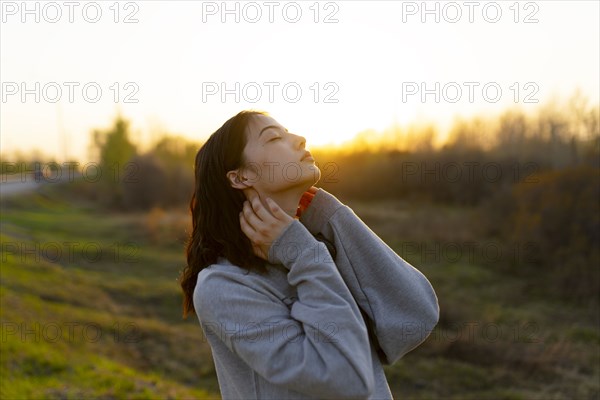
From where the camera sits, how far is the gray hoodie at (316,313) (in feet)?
4.30

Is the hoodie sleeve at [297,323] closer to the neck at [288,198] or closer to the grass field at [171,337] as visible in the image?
the neck at [288,198]

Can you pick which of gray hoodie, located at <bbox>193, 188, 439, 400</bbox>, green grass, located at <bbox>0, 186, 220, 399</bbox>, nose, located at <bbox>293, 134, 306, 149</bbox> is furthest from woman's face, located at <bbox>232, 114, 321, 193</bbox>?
green grass, located at <bbox>0, 186, 220, 399</bbox>

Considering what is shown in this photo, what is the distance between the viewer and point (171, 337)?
26.6ft

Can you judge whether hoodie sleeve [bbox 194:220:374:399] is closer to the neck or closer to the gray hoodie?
the gray hoodie

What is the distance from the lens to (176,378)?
6629 mm

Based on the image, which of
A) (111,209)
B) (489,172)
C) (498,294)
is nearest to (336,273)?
(498,294)

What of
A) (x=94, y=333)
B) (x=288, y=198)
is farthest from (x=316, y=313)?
(x=94, y=333)

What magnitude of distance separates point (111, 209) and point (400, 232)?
17.7m

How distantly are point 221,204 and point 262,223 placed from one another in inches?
5.3

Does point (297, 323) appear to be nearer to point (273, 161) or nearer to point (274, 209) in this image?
point (274, 209)

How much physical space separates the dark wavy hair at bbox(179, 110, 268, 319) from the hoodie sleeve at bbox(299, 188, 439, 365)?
23 cm

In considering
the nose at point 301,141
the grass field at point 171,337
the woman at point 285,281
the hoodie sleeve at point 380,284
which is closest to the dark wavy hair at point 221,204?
the woman at point 285,281

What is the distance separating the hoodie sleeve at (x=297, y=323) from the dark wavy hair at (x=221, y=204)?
73mm

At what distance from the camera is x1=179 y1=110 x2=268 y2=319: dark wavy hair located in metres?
1.49
